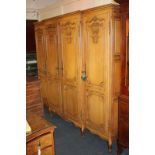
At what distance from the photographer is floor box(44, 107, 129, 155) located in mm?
2982

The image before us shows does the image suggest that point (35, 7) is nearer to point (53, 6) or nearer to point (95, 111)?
point (53, 6)

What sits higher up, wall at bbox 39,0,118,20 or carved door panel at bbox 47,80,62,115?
wall at bbox 39,0,118,20

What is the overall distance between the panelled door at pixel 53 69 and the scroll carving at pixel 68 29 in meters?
0.32

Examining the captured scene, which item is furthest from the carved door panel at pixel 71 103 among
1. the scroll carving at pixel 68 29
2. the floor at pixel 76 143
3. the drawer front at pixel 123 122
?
the drawer front at pixel 123 122

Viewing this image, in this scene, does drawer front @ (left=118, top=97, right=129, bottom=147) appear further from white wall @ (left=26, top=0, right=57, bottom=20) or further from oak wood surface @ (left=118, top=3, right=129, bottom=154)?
white wall @ (left=26, top=0, right=57, bottom=20)

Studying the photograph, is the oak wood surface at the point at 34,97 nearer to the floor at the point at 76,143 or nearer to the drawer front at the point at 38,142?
the floor at the point at 76,143

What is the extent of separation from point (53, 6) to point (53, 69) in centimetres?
147

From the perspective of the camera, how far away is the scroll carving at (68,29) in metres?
3.45

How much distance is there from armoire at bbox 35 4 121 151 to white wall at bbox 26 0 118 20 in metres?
0.33

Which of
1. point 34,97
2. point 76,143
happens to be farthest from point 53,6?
point 76,143

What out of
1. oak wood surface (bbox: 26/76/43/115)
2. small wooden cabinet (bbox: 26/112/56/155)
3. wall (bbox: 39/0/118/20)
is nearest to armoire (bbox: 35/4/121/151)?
wall (bbox: 39/0/118/20)

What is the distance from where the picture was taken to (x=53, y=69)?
4188 millimetres
